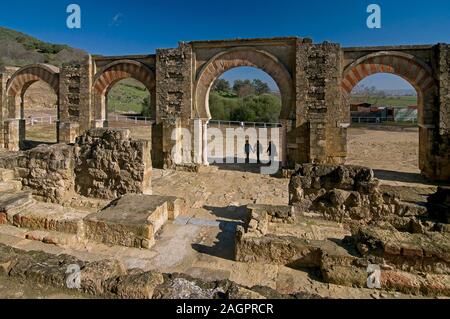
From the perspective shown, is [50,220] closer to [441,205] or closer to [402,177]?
[441,205]

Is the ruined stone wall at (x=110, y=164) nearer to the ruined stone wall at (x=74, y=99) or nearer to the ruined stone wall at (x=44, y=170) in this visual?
the ruined stone wall at (x=44, y=170)

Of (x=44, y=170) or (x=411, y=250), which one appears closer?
(x=411, y=250)

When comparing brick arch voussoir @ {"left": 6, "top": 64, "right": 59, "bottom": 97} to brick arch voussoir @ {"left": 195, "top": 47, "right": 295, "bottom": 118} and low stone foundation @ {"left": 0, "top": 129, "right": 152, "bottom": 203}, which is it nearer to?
brick arch voussoir @ {"left": 195, "top": 47, "right": 295, "bottom": 118}

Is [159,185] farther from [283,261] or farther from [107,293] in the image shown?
[107,293]

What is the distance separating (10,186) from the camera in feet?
19.0

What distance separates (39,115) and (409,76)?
22.7 m

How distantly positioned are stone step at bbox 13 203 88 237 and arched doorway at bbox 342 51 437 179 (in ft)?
25.8

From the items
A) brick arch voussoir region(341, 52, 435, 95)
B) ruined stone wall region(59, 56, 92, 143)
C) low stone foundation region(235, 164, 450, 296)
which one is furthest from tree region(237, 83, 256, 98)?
low stone foundation region(235, 164, 450, 296)

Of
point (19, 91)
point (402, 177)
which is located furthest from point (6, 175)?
point (402, 177)

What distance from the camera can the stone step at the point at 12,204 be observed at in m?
4.48

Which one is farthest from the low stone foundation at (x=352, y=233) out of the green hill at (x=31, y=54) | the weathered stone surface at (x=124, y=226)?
the green hill at (x=31, y=54)

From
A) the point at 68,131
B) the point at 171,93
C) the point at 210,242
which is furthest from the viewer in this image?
the point at 68,131

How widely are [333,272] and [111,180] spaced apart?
470 centimetres

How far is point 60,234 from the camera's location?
4207 millimetres
